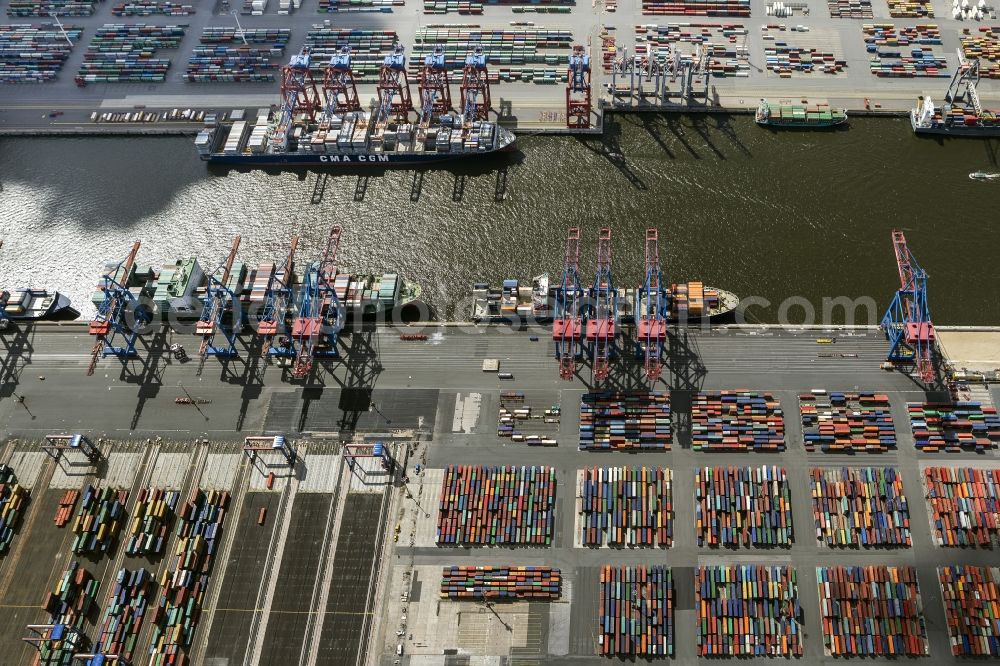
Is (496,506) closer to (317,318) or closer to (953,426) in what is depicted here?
(317,318)

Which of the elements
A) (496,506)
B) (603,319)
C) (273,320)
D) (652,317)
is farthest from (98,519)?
(652,317)

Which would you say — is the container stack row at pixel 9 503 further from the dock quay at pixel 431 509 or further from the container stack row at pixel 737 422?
the container stack row at pixel 737 422

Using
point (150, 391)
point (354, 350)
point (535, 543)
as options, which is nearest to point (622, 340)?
point (535, 543)

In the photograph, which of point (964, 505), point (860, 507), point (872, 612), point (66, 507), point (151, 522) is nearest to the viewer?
point (872, 612)

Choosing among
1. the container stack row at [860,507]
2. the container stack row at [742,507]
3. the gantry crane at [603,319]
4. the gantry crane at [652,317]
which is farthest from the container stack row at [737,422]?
the gantry crane at [603,319]

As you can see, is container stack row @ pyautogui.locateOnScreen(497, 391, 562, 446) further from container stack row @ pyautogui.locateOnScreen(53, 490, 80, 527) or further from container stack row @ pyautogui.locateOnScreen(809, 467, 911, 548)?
container stack row @ pyautogui.locateOnScreen(53, 490, 80, 527)
